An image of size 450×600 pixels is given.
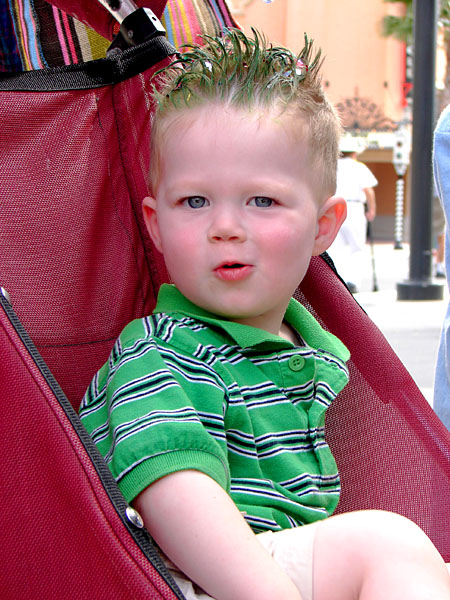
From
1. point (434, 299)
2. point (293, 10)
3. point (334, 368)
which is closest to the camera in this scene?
point (334, 368)

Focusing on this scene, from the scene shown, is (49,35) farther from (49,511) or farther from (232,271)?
(49,511)

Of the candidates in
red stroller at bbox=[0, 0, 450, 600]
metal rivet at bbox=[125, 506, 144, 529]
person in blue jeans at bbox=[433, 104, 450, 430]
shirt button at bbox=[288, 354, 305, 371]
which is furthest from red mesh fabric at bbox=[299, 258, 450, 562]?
metal rivet at bbox=[125, 506, 144, 529]

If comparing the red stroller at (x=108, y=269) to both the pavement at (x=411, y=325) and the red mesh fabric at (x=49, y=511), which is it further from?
the pavement at (x=411, y=325)

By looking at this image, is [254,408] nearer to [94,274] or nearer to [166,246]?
[166,246]

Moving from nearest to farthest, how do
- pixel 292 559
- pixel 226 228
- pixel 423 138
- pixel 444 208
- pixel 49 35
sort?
pixel 292 559 < pixel 226 228 < pixel 49 35 < pixel 444 208 < pixel 423 138

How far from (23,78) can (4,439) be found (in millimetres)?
815

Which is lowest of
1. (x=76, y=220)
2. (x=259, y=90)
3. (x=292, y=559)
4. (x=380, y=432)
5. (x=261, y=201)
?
(x=380, y=432)

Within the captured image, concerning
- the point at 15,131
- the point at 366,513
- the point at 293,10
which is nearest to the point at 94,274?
the point at 15,131

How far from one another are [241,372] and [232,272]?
6.2 inches

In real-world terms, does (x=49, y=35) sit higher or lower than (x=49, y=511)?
higher

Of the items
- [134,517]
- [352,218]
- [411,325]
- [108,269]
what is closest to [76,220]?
[108,269]

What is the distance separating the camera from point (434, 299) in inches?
335

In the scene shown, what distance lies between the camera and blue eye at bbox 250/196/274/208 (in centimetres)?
139

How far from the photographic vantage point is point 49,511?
113 cm
